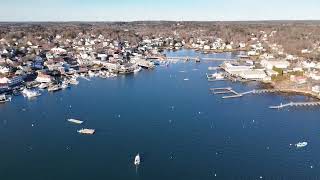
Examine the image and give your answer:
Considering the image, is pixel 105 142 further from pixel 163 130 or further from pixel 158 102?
pixel 158 102

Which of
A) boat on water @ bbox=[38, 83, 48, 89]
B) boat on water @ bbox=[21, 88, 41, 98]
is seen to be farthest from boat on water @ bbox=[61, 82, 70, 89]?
boat on water @ bbox=[21, 88, 41, 98]

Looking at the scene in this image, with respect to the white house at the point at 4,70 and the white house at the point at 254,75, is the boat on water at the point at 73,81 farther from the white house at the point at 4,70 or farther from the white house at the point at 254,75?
the white house at the point at 254,75

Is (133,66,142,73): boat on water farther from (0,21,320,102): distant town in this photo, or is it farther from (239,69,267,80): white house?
(239,69,267,80): white house

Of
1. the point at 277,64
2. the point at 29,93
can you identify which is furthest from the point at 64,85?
the point at 277,64

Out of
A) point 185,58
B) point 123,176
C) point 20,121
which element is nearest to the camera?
point 123,176

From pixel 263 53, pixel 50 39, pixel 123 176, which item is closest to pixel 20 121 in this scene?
pixel 123 176

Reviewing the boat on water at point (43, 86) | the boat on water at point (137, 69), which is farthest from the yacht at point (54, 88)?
the boat on water at point (137, 69)

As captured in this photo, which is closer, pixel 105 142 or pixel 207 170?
pixel 207 170

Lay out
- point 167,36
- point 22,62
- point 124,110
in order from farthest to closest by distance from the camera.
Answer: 1. point 167,36
2. point 22,62
3. point 124,110
